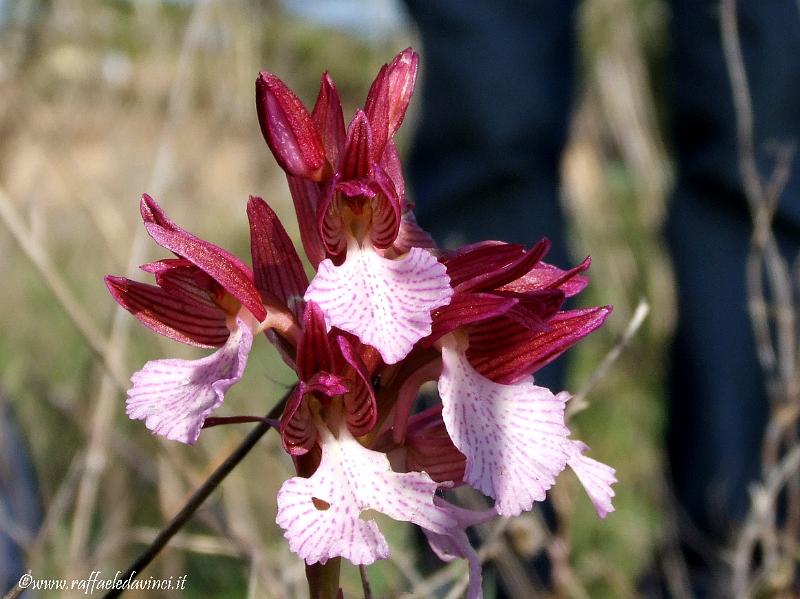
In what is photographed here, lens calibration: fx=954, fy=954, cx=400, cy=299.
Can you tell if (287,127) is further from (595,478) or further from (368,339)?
(595,478)

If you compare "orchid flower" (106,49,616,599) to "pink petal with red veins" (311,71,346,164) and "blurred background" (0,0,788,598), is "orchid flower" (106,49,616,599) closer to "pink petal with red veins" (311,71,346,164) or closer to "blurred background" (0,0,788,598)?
"pink petal with red veins" (311,71,346,164)

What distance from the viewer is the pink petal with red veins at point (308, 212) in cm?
51

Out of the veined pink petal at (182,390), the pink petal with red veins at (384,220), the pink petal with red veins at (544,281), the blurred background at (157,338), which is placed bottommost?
the blurred background at (157,338)

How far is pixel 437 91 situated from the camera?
1684mm

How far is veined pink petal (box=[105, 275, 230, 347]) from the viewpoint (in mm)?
508

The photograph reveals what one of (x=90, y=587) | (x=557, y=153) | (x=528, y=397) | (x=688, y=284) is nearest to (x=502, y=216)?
(x=557, y=153)

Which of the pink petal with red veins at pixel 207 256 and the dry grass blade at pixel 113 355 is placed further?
the dry grass blade at pixel 113 355

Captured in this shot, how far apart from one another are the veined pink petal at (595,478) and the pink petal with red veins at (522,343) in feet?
0.16

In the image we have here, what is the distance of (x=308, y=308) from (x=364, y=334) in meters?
0.04

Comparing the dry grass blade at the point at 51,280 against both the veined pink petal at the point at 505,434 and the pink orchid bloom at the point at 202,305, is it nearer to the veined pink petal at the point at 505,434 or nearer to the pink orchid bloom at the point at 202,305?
the pink orchid bloom at the point at 202,305

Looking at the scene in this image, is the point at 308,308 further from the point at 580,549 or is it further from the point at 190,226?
the point at 190,226

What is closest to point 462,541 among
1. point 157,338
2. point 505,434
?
point 505,434

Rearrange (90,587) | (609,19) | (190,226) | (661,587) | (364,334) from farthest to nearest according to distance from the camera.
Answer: (609,19)
(190,226)
(661,587)
(90,587)
(364,334)

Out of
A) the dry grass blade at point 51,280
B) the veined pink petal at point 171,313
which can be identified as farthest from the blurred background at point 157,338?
the veined pink petal at point 171,313
